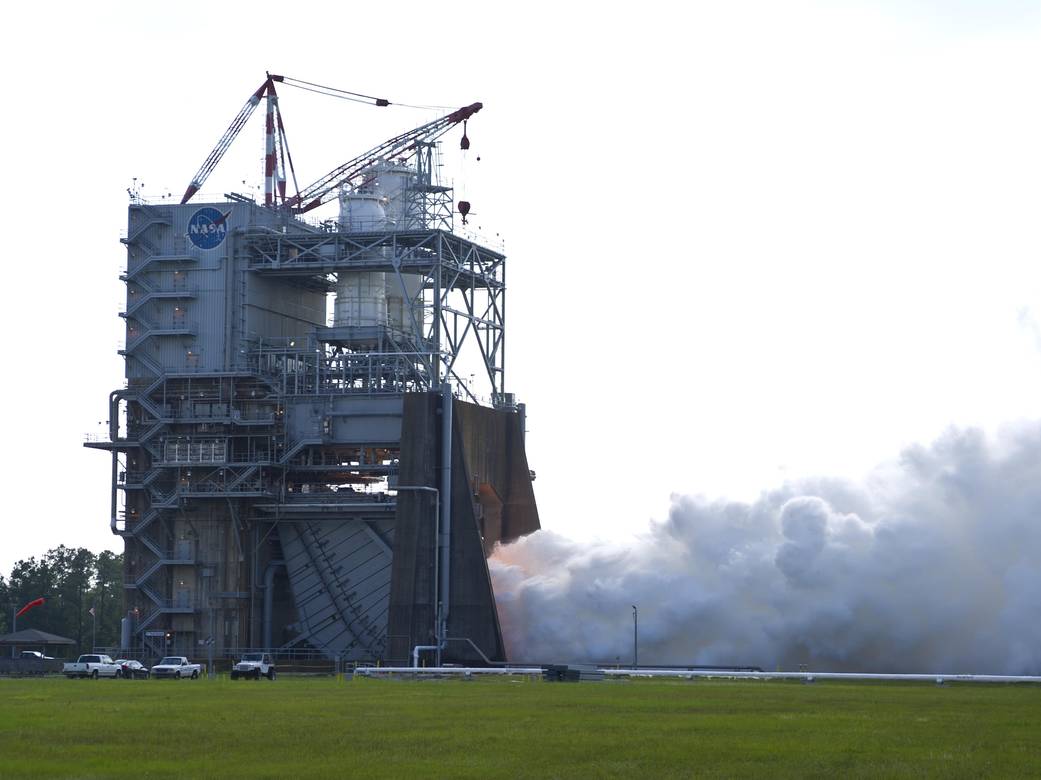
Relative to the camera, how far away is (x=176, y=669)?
8631cm

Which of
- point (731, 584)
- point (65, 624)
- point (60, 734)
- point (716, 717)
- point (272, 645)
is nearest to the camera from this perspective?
point (60, 734)

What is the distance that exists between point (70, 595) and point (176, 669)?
95708 mm

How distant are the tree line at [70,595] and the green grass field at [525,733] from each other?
107m

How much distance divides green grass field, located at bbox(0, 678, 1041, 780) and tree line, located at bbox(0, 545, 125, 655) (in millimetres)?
106562

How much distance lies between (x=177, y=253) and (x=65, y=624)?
71310mm

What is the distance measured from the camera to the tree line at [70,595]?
547 ft

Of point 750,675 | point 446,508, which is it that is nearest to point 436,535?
point 446,508

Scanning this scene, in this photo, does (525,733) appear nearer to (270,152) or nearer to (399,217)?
(399,217)

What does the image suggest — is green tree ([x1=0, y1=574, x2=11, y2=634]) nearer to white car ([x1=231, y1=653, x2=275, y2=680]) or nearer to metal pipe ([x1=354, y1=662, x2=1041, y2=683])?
white car ([x1=231, y1=653, x2=275, y2=680])

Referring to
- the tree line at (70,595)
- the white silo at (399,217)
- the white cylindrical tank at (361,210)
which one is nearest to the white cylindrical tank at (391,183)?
the white silo at (399,217)

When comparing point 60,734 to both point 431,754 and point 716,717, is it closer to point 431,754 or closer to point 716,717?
point 431,754

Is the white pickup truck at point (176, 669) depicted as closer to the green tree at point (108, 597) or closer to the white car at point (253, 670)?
the white car at point (253, 670)

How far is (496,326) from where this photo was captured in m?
109

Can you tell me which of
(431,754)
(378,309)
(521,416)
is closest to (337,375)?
(378,309)
